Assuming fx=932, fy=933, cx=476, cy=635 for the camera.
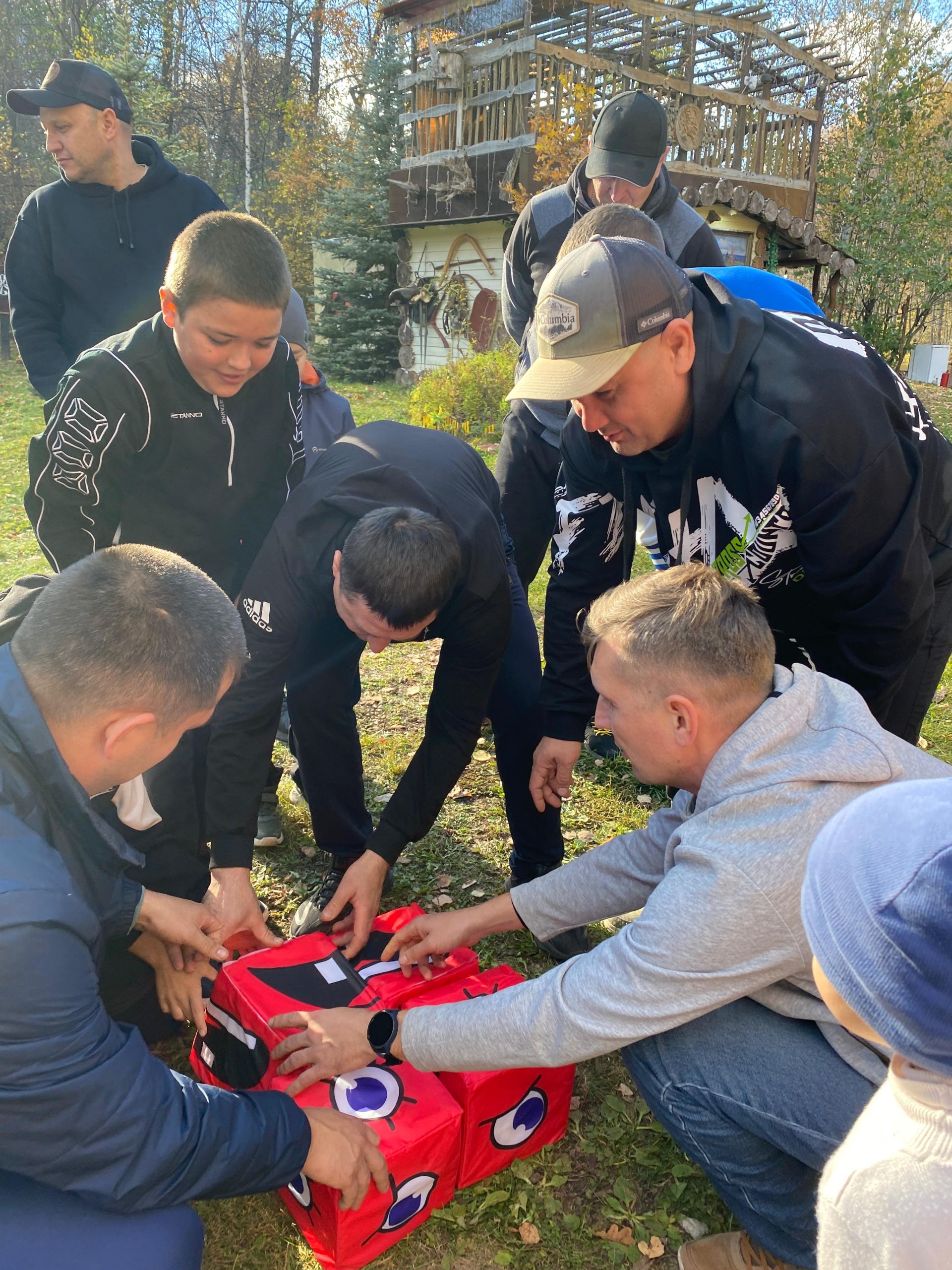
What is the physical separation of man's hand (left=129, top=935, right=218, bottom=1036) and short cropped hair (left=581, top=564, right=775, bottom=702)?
1382 millimetres

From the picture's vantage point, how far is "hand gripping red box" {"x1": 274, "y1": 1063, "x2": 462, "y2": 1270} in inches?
75.9

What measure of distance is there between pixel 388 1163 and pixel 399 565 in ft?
4.23

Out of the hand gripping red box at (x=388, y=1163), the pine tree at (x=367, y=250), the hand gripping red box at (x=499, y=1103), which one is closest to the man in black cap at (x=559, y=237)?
the hand gripping red box at (x=499, y=1103)

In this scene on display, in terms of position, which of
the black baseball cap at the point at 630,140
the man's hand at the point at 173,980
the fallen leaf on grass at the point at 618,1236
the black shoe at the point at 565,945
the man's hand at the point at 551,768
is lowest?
the fallen leaf on grass at the point at 618,1236

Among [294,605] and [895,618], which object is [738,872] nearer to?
[895,618]

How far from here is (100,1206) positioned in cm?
163

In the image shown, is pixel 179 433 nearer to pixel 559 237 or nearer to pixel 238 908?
pixel 238 908

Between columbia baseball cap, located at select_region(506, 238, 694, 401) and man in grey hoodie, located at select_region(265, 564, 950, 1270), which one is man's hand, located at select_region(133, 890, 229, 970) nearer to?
man in grey hoodie, located at select_region(265, 564, 950, 1270)

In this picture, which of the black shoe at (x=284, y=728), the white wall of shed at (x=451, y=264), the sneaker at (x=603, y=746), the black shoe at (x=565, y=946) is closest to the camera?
the black shoe at (x=565, y=946)

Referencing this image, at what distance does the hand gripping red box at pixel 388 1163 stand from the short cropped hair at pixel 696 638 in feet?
3.42

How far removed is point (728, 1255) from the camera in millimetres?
1994

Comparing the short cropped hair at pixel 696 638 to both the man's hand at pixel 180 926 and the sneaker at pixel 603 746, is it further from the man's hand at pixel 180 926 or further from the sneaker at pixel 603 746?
the sneaker at pixel 603 746

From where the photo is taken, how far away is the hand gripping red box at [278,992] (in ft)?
7.27

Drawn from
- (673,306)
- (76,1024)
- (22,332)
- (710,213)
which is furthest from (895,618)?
(710,213)
